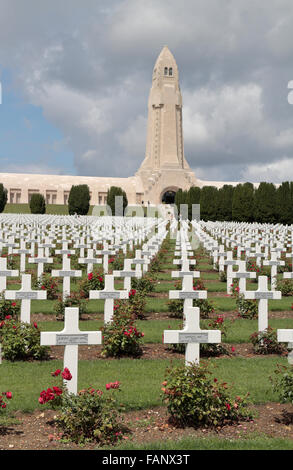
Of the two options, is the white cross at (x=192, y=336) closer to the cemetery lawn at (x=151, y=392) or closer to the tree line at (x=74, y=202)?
the cemetery lawn at (x=151, y=392)

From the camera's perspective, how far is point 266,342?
19.9 feet

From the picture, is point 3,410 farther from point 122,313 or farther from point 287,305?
point 287,305

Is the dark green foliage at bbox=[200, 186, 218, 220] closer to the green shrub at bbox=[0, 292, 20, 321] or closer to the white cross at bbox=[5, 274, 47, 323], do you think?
the green shrub at bbox=[0, 292, 20, 321]

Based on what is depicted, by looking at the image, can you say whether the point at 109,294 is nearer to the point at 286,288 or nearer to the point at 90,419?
the point at 90,419

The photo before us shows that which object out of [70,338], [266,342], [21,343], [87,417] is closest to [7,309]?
[21,343]

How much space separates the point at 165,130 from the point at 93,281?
61.1m

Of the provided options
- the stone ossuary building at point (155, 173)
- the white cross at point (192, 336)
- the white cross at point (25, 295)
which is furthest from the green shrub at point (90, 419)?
the stone ossuary building at point (155, 173)

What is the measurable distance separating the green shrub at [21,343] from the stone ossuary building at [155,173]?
58.2 metres

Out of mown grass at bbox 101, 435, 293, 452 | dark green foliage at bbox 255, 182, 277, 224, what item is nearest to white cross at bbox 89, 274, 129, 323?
mown grass at bbox 101, 435, 293, 452

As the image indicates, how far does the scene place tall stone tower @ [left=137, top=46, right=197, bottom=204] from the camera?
65.4 metres

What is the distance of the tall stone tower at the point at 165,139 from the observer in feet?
215

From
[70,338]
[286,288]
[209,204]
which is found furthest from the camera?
[209,204]

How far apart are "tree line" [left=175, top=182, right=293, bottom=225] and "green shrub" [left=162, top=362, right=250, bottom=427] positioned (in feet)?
78.3

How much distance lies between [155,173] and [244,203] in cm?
3771
